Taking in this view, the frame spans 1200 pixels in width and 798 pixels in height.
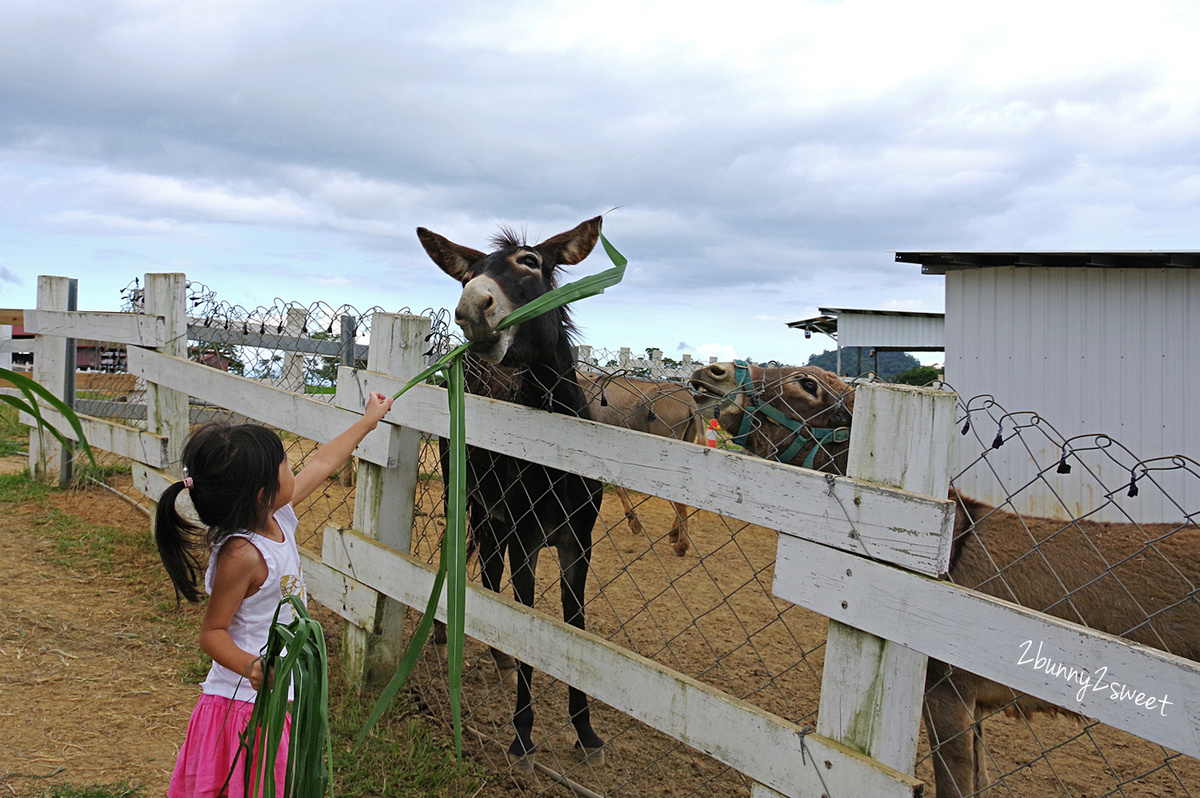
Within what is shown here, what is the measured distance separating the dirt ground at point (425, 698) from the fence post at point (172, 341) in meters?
0.96

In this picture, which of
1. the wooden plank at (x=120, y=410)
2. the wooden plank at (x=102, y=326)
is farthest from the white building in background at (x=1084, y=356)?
the wooden plank at (x=120, y=410)

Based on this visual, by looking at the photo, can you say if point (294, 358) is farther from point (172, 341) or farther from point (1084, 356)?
point (1084, 356)

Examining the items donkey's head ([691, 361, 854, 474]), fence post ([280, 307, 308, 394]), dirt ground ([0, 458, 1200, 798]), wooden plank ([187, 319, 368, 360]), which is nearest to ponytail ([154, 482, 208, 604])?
dirt ground ([0, 458, 1200, 798])

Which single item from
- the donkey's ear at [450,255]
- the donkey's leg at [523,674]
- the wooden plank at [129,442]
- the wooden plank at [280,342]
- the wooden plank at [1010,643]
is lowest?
the donkey's leg at [523,674]

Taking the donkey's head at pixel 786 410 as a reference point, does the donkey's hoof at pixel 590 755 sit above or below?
below

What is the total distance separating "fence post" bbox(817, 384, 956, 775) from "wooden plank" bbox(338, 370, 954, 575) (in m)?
0.07

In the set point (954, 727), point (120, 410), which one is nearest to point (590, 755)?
point (954, 727)

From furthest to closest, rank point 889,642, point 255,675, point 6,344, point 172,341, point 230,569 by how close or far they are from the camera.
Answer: point 6,344 → point 172,341 → point 230,569 → point 255,675 → point 889,642

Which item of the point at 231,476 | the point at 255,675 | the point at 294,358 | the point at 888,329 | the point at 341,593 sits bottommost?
the point at 341,593

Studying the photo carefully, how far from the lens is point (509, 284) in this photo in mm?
2848

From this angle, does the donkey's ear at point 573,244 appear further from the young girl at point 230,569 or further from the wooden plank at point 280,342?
the wooden plank at point 280,342

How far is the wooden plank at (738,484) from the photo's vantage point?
67.7 inches

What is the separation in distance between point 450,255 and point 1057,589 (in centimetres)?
290

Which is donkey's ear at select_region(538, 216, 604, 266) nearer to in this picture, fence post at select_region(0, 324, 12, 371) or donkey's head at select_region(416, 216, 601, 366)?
donkey's head at select_region(416, 216, 601, 366)
